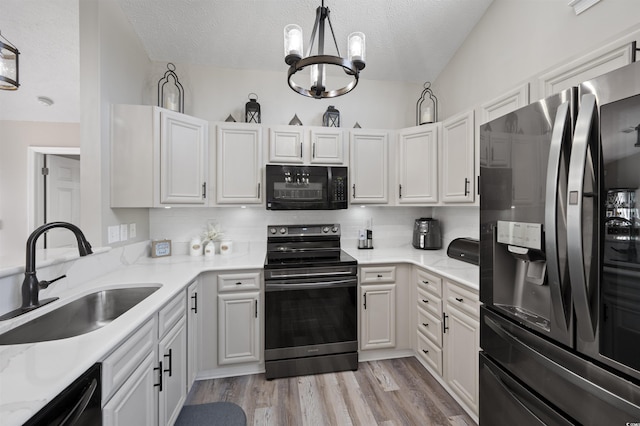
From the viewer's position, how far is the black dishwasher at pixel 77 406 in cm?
72

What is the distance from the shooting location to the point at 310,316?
229 centimetres

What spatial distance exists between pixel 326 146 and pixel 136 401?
228cm

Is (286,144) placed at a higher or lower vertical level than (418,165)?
higher

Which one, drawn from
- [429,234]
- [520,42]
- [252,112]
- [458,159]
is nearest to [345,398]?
[429,234]

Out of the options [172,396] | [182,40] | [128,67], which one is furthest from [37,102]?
[172,396]

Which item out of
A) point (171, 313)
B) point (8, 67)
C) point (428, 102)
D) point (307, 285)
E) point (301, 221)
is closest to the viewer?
point (8, 67)

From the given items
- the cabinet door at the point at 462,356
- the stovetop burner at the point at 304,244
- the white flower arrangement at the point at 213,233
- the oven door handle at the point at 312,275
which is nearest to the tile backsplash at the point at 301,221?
the white flower arrangement at the point at 213,233

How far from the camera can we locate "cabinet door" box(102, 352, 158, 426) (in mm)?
1021

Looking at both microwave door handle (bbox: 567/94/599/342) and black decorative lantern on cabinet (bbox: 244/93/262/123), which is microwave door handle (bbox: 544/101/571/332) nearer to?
microwave door handle (bbox: 567/94/599/342)

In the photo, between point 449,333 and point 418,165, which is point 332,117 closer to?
point 418,165

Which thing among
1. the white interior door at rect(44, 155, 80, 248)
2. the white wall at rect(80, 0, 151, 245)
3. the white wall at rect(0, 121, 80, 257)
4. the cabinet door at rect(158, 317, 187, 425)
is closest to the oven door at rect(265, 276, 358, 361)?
the cabinet door at rect(158, 317, 187, 425)

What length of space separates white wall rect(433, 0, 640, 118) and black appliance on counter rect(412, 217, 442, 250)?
120cm

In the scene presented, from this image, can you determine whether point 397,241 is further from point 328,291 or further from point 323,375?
point 323,375

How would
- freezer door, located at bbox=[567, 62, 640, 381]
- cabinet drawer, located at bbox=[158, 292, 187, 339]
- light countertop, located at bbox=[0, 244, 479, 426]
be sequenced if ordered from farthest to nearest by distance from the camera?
cabinet drawer, located at bbox=[158, 292, 187, 339]
freezer door, located at bbox=[567, 62, 640, 381]
light countertop, located at bbox=[0, 244, 479, 426]
